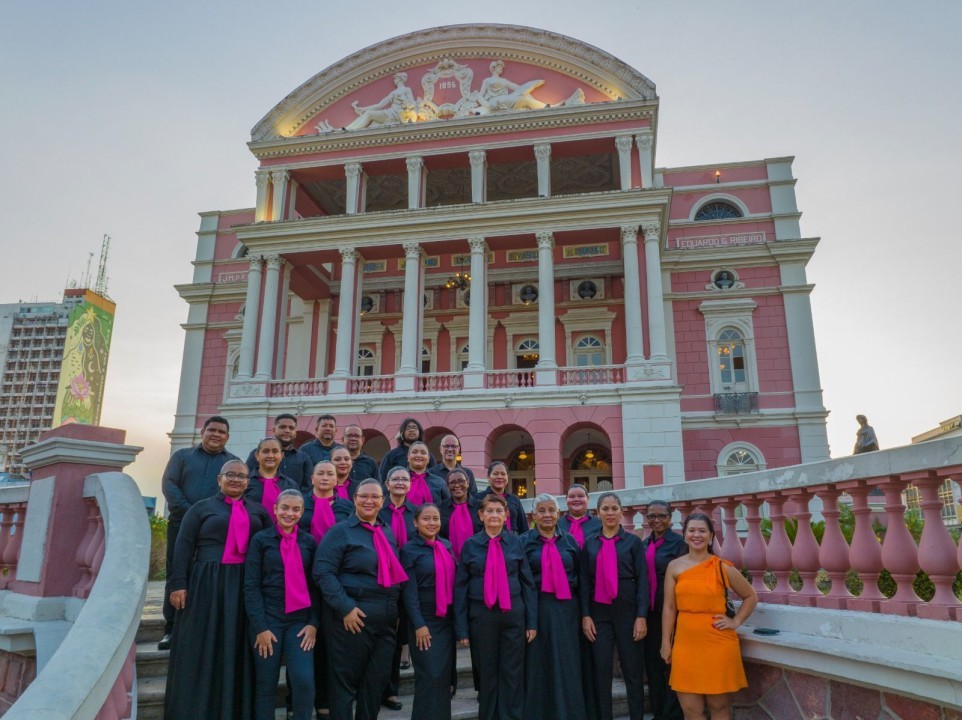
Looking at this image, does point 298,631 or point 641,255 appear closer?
point 298,631

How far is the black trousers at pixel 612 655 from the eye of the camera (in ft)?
15.4

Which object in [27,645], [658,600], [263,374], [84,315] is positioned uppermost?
[84,315]

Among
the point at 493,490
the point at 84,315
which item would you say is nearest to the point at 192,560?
the point at 493,490

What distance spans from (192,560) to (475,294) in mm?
15915

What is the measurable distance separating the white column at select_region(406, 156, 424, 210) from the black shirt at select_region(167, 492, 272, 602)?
57.9 feet

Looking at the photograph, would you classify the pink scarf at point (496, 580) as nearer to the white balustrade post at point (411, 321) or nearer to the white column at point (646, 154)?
the white balustrade post at point (411, 321)

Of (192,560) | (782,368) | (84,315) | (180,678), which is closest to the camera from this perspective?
(180,678)

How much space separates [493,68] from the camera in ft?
73.3

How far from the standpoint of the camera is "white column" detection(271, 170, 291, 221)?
73.0 ft

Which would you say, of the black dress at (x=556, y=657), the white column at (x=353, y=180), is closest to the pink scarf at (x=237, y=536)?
the black dress at (x=556, y=657)

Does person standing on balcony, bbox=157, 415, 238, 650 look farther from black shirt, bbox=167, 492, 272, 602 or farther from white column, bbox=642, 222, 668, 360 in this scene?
white column, bbox=642, 222, 668, 360

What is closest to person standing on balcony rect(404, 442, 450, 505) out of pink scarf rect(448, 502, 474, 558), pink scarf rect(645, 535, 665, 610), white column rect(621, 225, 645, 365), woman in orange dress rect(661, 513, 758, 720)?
pink scarf rect(448, 502, 474, 558)

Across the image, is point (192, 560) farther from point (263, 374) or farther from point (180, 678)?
point (263, 374)

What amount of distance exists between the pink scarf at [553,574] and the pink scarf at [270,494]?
2074 mm
